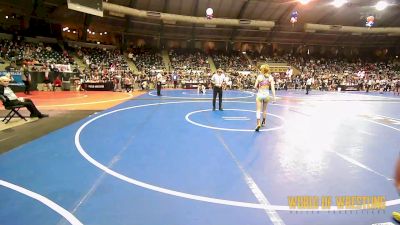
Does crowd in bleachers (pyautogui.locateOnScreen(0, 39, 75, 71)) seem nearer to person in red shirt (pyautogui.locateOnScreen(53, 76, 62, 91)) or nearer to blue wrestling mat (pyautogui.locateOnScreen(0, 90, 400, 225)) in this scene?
person in red shirt (pyautogui.locateOnScreen(53, 76, 62, 91))

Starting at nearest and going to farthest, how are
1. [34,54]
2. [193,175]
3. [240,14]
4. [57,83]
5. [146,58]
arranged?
[193,175], [57,83], [34,54], [240,14], [146,58]

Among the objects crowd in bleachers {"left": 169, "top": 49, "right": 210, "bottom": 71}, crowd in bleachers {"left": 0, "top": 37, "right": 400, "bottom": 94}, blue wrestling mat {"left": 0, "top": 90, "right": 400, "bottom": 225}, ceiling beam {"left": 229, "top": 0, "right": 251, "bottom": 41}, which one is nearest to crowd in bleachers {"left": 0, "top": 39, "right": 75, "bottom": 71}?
crowd in bleachers {"left": 0, "top": 37, "right": 400, "bottom": 94}

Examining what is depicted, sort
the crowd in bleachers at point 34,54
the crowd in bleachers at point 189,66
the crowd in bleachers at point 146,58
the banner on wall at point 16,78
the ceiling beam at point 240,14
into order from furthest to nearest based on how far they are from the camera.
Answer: the crowd in bleachers at point 146,58
the ceiling beam at point 240,14
the crowd in bleachers at point 189,66
the crowd in bleachers at point 34,54
the banner on wall at point 16,78

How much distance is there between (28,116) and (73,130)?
3470 mm

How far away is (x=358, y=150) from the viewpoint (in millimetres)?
6945

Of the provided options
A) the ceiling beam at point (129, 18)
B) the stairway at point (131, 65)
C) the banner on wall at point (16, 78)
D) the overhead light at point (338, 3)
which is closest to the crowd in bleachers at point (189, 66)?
the stairway at point (131, 65)

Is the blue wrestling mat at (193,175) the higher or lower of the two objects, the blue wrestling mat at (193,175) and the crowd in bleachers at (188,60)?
the lower

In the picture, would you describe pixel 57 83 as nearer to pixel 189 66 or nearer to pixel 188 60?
pixel 189 66

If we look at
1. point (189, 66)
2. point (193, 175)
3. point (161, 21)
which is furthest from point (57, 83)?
point (193, 175)

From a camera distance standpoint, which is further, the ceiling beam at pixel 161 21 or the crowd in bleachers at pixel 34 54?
the ceiling beam at pixel 161 21

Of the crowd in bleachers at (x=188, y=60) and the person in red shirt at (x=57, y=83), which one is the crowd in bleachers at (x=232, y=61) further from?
the person in red shirt at (x=57, y=83)

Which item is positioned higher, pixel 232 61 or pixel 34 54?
pixel 232 61

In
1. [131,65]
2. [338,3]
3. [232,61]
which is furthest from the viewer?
[232,61]

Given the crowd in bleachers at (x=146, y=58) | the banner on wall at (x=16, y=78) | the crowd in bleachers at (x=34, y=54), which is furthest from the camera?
the crowd in bleachers at (x=146, y=58)
